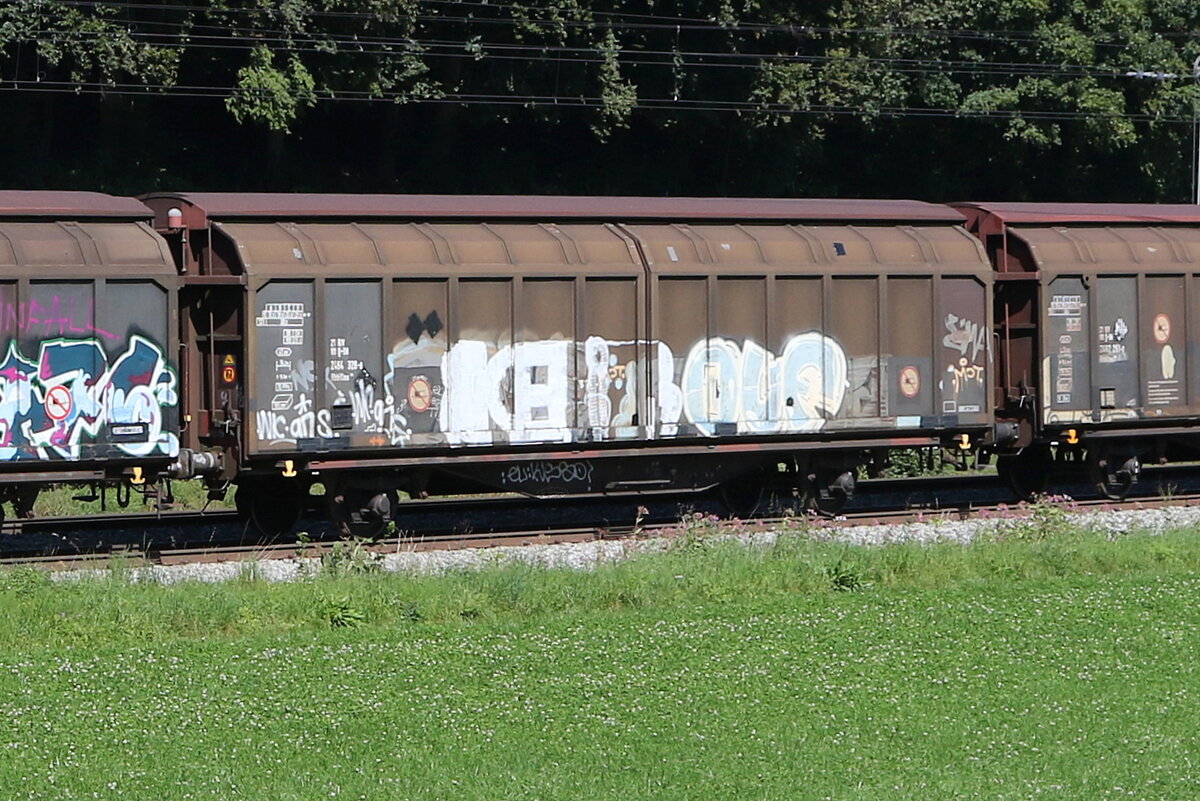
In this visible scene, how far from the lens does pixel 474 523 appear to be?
19516 mm

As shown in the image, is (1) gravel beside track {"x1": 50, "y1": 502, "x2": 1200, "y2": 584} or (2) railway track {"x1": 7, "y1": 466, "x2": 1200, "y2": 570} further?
(2) railway track {"x1": 7, "y1": 466, "x2": 1200, "y2": 570}

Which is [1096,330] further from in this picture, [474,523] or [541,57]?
[541,57]

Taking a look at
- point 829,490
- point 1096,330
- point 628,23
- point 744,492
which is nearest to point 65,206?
point 744,492

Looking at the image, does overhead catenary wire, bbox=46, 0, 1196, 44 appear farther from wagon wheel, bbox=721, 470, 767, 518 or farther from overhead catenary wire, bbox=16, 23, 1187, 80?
wagon wheel, bbox=721, 470, 767, 518

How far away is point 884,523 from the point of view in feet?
64.0

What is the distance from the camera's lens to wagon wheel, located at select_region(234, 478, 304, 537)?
1852 cm

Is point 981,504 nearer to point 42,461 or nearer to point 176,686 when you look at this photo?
point 42,461

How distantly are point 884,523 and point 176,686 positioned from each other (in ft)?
33.7

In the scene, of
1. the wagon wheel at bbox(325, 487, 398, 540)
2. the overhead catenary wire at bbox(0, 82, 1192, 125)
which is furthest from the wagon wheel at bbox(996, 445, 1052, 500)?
the overhead catenary wire at bbox(0, 82, 1192, 125)

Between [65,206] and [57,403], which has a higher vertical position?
[65,206]

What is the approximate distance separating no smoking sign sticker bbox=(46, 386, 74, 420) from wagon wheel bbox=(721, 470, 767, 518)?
7.56 meters

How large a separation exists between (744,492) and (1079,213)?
212 inches

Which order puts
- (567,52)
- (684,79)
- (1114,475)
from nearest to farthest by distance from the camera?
(1114,475)
(567,52)
(684,79)

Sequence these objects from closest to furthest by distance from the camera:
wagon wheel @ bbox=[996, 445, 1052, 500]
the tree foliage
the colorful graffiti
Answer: the colorful graffiti → wagon wheel @ bbox=[996, 445, 1052, 500] → the tree foliage
